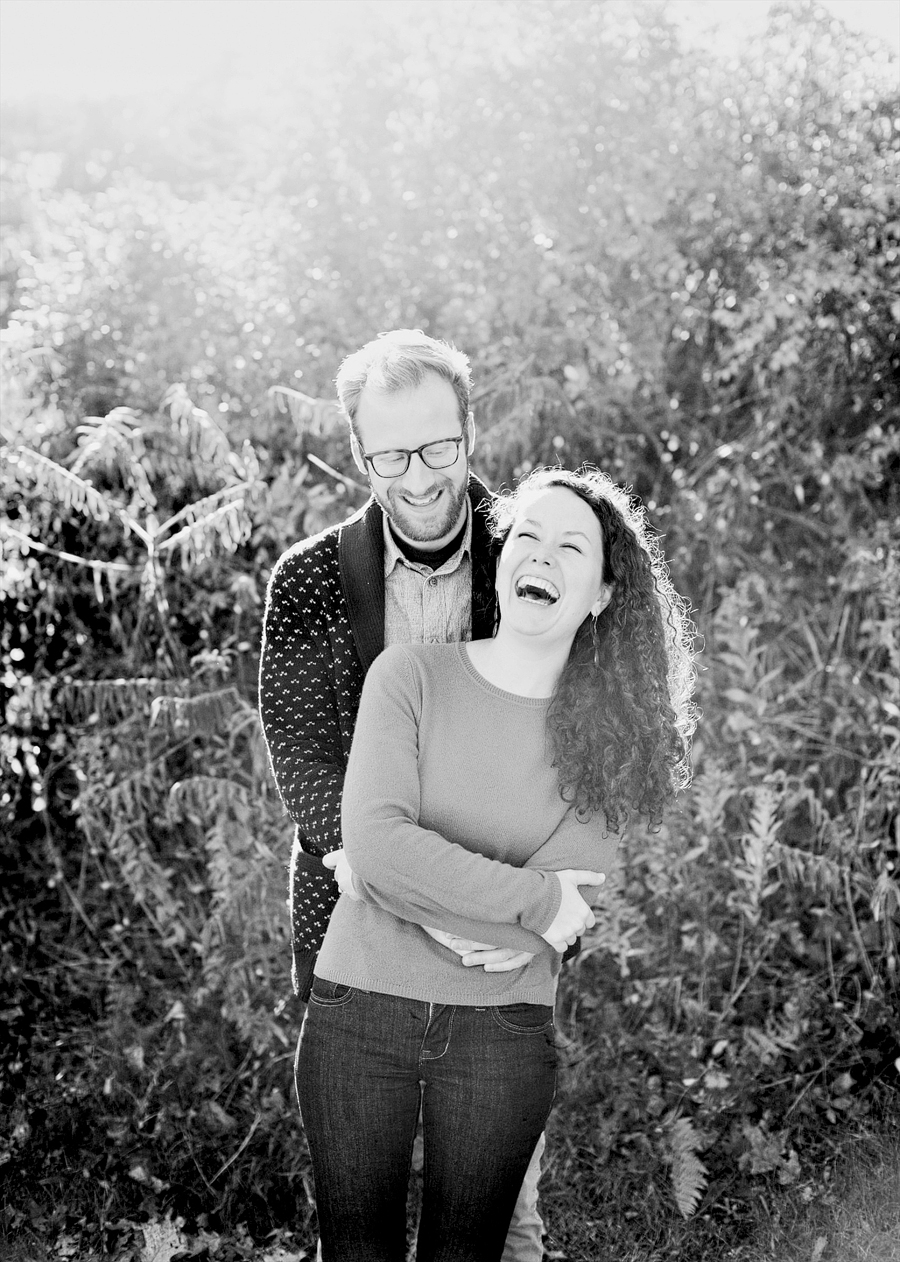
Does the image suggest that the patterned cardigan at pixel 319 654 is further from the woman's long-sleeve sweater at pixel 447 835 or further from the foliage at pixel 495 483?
the foliage at pixel 495 483

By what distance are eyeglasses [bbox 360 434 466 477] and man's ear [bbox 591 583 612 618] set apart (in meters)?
0.42

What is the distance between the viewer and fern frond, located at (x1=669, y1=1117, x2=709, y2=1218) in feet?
10.4

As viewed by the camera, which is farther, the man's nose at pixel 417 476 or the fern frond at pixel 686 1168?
the fern frond at pixel 686 1168

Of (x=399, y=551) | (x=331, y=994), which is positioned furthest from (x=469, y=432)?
(x=331, y=994)

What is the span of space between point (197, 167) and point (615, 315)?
3419mm

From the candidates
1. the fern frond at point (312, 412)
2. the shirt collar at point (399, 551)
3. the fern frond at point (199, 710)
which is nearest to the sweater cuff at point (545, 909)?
the shirt collar at point (399, 551)

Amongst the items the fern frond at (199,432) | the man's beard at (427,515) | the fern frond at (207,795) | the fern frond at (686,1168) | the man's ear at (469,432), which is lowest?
the fern frond at (686,1168)

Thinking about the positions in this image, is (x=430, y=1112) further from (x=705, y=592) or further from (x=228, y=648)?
(x=705, y=592)

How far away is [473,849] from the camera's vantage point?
2191 mm

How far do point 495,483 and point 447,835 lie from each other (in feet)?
7.09

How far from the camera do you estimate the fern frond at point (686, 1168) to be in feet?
10.4

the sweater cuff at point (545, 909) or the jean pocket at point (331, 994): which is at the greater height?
the sweater cuff at point (545, 909)

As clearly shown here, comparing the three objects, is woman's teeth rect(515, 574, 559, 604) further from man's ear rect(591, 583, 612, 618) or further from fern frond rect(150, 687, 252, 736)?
fern frond rect(150, 687, 252, 736)

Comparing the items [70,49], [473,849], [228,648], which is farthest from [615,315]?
[70,49]
